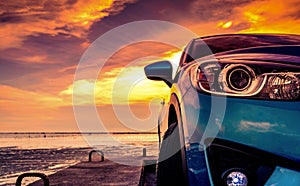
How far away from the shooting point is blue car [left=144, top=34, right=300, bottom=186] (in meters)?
2.01

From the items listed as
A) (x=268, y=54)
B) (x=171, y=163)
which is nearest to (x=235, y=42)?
(x=268, y=54)

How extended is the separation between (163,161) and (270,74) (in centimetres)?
104

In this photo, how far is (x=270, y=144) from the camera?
6.66 ft

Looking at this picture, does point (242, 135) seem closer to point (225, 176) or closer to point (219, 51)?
point (225, 176)

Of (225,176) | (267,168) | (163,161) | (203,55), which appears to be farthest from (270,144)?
(163,161)

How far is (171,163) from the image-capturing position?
9.00ft

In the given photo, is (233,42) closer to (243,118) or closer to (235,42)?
(235,42)

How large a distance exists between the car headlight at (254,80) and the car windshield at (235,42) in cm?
36

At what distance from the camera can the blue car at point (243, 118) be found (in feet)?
6.61

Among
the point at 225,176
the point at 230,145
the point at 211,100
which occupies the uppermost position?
the point at 211,100

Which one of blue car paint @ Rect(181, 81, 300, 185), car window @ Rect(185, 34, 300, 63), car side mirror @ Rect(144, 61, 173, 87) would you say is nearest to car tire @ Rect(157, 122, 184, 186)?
blue car paint @ Rect(181, 81, 300, 185)

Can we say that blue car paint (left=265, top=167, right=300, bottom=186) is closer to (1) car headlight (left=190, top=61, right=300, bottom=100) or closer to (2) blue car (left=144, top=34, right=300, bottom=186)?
(2) blue car (left=144, top=34, right=300, bottom=186)

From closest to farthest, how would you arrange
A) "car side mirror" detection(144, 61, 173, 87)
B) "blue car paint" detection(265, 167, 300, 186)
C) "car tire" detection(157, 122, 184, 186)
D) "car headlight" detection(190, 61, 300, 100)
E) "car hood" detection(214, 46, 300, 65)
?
1. "blue car paint" detection(265, 167, 300, 186)
2. "car headlight" detection(190, 61, 300, 100)
3. "car hood" detection(214, 46, 300, 65)
4. "car tire" detection(157, 122, 184, 186)
5. "car side mirror" detection(144, 61, 173, 87)

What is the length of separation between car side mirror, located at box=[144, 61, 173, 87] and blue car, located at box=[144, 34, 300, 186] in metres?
0.91
